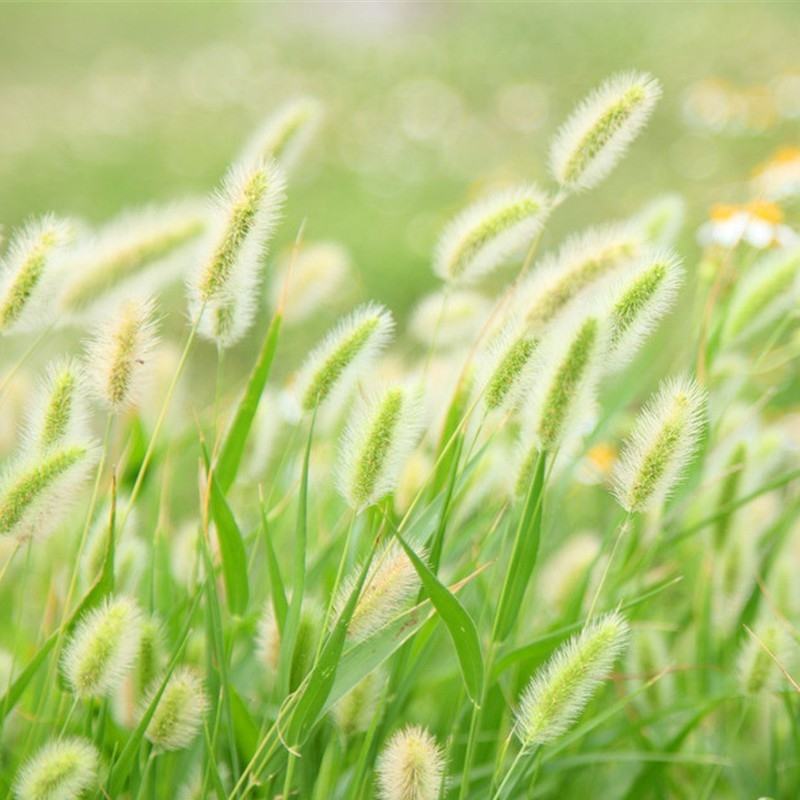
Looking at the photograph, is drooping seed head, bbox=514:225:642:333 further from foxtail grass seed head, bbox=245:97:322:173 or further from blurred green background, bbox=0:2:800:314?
blurred green background, bbox=0:2:800:314

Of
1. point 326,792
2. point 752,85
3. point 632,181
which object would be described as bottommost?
point 326,792

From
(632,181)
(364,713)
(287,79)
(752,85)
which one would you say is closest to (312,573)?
(364,713)

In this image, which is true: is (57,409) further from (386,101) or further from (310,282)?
(386,101)

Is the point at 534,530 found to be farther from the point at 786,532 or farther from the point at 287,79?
the point at 287,79

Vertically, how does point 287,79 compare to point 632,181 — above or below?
above

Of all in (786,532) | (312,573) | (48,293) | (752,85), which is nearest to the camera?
(48,293)

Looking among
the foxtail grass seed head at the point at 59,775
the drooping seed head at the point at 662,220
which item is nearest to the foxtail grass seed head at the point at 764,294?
the drooping seed head at the point at 662,220

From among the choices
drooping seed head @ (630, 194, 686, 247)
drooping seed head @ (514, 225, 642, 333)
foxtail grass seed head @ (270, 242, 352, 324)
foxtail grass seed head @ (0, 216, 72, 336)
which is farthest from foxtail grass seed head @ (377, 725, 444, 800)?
drooping seed head @ (630, 194, 686, 247)
